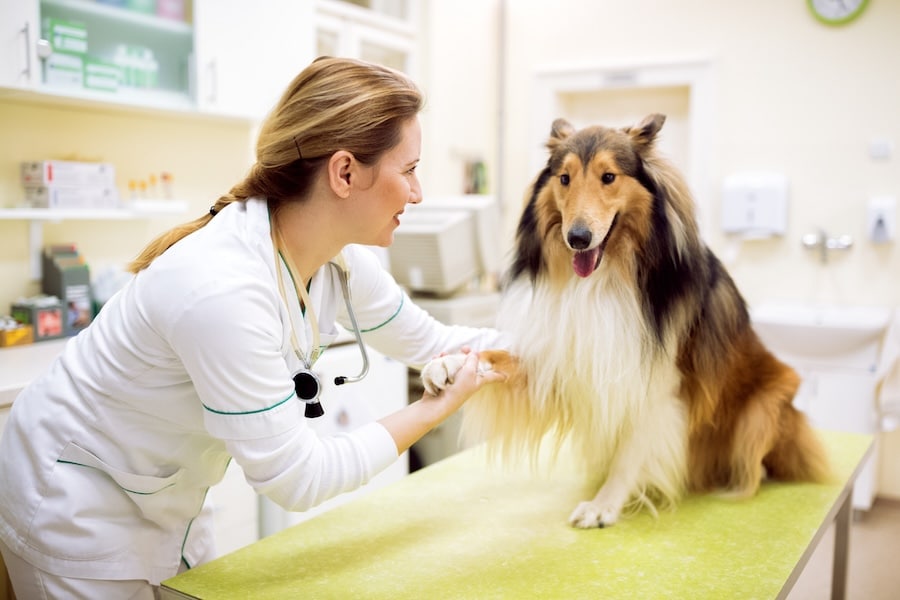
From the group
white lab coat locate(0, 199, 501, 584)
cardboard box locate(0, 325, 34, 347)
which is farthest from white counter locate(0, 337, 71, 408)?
white lab coat locate(0, 199, 501, 584)

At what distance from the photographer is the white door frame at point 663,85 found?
4.30m

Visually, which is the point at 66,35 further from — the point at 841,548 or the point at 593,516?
the point at 841,548

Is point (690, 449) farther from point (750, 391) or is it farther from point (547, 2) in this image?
point (547, 2)

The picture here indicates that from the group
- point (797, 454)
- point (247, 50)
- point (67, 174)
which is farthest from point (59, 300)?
point (797, 454)

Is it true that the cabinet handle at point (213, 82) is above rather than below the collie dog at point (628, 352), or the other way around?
above

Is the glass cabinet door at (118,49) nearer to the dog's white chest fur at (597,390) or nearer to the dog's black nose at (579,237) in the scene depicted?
the dog's white chest fur at (597,390)

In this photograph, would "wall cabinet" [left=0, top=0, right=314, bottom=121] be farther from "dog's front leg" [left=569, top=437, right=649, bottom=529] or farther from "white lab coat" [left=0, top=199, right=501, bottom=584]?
"dog's front leg" [left=569, top=437, right=649, bottom=529]

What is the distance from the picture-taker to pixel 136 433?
4.19 feet

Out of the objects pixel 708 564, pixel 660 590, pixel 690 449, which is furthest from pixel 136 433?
pixel 690 449

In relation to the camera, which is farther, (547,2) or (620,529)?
(547,2)

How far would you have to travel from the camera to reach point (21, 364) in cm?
225

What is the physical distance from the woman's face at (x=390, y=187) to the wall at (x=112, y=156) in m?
1.93

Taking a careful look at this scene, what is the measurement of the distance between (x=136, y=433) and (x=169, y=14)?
2082mm

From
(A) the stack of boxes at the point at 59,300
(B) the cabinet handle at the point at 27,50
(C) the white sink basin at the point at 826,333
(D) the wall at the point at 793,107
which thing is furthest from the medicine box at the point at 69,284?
(C) the white sink basin at the point at 826,333
